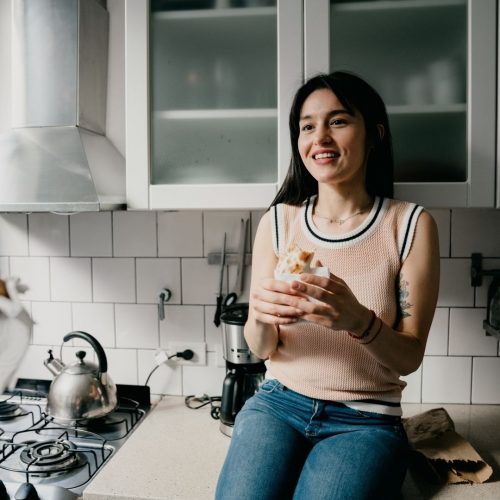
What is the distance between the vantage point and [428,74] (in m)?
1.31

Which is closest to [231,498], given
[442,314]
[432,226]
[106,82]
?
[432,226]

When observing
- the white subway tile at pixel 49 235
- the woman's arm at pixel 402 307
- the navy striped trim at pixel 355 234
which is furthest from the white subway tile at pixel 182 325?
the woman's arm at pixel 402 307

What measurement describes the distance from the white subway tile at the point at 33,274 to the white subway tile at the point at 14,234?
3 cm

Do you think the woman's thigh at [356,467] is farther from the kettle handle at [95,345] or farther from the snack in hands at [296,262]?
the kettle handle at [95,345]

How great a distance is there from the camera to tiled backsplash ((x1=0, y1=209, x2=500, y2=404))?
161 cm

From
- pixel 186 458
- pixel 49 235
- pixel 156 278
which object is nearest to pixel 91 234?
pixel 49 235

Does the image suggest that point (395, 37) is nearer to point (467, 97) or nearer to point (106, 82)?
point (467, 97)

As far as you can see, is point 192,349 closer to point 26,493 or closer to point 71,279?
point 71,279

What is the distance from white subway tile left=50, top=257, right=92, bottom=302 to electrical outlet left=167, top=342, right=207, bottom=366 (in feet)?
1.04

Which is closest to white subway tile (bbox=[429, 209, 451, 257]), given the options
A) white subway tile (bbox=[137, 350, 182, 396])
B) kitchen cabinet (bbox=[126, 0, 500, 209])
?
kitchen cabinet (bbox=[126, 0, 500, 209])

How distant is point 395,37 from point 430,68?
114mm

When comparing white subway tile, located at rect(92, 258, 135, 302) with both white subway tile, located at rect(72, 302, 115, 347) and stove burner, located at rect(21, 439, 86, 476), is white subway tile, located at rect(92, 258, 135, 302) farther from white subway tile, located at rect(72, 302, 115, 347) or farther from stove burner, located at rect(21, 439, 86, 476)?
stove burner, located at rect(21, 439, 86, 476)

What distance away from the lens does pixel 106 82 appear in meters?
1.59

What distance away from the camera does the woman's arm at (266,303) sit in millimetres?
984
